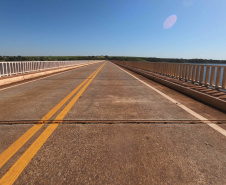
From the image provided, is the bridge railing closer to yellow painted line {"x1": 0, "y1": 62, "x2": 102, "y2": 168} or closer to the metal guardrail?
yellow painted line {"x1": 0, "y1": 62, "x2": 102, "y2": 168}

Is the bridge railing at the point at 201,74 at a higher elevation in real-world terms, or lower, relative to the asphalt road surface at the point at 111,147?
higher

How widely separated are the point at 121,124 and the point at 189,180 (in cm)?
195

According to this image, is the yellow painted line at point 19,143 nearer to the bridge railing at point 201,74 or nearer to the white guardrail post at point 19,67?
the bridge railing at point 201,74

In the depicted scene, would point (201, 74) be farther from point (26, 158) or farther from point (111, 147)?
point (26, 158)

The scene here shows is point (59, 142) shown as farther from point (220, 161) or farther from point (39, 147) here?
point (220, 161)

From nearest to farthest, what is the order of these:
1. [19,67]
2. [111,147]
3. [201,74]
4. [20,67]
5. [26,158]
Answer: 1. [26,158]
2. [111,147]
3. [201,74]
4. [19,67]
5. [20,67]

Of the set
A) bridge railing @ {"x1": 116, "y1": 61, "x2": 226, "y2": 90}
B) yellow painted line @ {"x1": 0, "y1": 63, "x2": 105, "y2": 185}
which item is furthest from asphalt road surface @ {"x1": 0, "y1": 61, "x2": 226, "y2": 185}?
bridge railing @ {"x1": 116, "y1": 61, "x2": 226, "y2": 90}

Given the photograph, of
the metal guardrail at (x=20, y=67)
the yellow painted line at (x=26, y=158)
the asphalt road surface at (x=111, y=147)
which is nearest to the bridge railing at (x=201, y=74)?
the asphalt road surface at (x=111, y=147)

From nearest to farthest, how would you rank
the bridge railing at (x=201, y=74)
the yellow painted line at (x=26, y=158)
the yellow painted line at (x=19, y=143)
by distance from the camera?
the yellow painted line at (x=26, y=158) < the yellow painted line at (x=19, y=143) < the bridge railing at (x=201, y=74)

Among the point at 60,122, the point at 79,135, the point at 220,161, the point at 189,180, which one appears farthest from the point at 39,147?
the point at 220,161

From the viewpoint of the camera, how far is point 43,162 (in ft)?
7.90

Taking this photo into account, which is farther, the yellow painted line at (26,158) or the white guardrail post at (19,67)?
the white guardrail post at (19,67)

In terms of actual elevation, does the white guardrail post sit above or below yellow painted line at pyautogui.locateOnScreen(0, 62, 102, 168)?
above

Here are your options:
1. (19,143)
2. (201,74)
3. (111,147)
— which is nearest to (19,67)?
(19,143)
